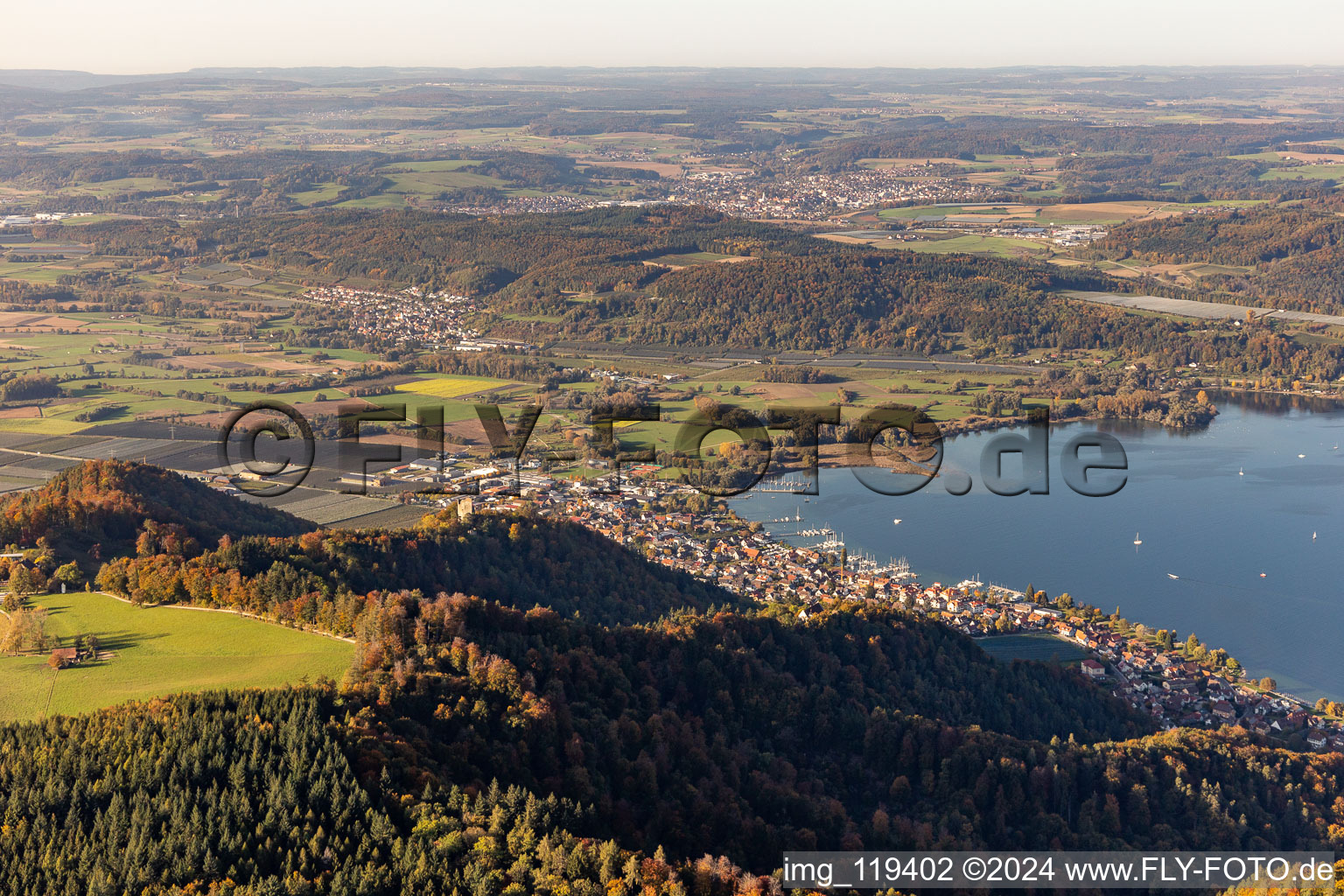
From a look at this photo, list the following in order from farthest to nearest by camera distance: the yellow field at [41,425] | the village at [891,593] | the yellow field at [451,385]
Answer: the yellow field at [451,385] < the yellow field at [41,425] < the village at [891,593]

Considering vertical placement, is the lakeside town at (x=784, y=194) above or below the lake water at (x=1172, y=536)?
above

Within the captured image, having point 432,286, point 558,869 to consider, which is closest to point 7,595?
point 558,869

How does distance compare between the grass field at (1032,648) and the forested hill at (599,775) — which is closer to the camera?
the forested hill at (599,775)

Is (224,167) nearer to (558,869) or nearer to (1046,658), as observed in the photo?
(1046,658)

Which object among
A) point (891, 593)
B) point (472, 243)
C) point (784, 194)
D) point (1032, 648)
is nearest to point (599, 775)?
point (1032, 648)

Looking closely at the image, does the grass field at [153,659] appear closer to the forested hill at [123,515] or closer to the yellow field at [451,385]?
the forested hill at [123,515]

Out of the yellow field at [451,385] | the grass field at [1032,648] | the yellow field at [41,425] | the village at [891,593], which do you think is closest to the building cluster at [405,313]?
the yellow field at [451,385]

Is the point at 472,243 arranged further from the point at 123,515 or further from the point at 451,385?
the point at 123,515
